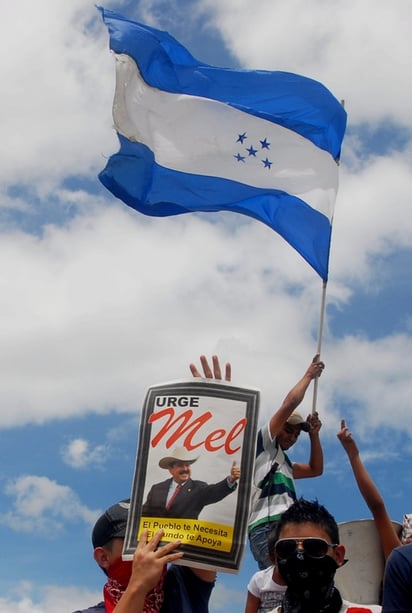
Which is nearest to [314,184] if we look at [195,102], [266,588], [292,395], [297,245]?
[297,245]

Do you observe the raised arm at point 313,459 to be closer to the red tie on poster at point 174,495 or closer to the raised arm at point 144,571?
the red tie on poster at point 174,495

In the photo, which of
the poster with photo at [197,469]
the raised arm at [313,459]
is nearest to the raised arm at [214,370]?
the poster with photo at [197,469]

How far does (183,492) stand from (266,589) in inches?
72.6

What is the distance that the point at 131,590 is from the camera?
4.68 m

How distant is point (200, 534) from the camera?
4.85m

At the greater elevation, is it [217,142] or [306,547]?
[217,142]

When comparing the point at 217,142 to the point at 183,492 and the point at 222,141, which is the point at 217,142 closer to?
the point at 222,141

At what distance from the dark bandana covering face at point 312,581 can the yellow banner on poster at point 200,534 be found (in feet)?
1.10

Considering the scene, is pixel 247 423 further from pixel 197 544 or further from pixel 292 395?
pixel 292 395

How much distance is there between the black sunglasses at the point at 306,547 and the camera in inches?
190

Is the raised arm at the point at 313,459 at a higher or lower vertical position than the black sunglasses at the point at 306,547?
higher

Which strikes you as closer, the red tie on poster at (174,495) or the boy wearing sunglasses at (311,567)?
the boy wearing sunglasses at (311,567)

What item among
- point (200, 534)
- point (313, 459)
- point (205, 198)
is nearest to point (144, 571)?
point (200, 534)

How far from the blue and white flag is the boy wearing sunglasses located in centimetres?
382
